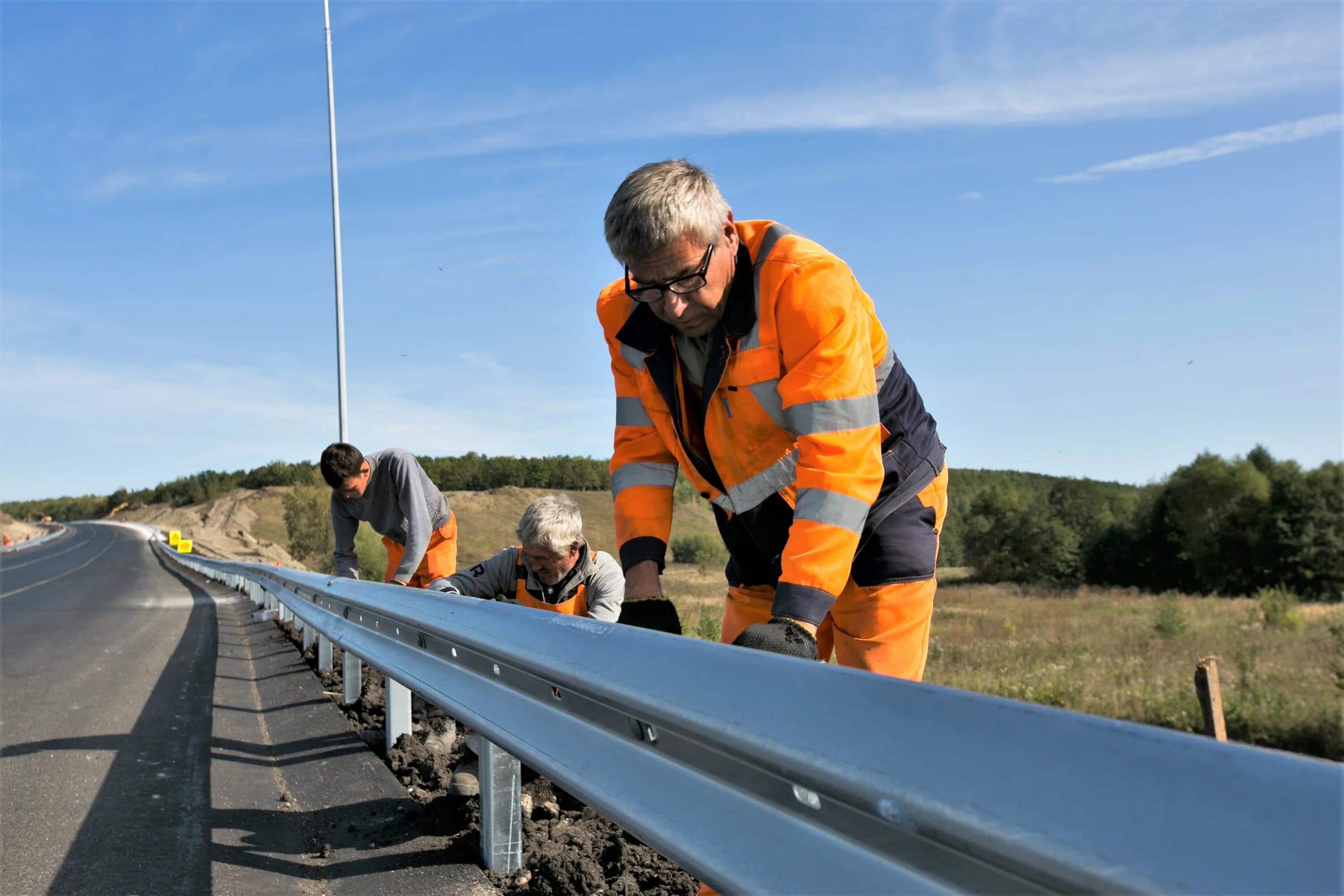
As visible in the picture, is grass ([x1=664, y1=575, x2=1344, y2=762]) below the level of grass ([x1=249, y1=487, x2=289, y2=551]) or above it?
below

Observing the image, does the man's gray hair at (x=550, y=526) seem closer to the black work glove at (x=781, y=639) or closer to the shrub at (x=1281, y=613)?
the black work glove at (x=781, y=639)

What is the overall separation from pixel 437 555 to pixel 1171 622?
136ft

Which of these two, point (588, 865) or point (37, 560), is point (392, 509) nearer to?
point (588, 865)

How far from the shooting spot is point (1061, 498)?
9669 cm

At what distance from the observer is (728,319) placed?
2.63 metres

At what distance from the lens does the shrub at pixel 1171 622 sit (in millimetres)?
41438

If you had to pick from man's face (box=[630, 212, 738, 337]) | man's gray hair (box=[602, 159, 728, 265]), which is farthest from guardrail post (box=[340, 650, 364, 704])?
man's gray hair (box=[602, 159, 728, 265])

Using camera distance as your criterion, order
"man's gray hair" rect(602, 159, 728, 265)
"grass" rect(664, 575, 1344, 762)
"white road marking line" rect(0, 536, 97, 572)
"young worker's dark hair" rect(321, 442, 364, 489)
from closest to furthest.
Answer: "man's gray hair" rect(602, 159, 728, 265) → "young worker's dark hair" rect(321, 442, 364, 489) → "grass" rect(664, 575, 1344, 762) → "white road marking line" rect(0, 536, 97, 572)

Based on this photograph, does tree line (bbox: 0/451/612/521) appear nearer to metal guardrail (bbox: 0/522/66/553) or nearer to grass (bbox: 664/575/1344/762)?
grass (bbox: 664/575/1344/762)

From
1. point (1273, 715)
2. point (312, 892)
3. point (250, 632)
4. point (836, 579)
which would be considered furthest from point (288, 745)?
point (1273, 715)

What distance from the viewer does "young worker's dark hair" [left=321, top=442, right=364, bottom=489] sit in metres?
6.62

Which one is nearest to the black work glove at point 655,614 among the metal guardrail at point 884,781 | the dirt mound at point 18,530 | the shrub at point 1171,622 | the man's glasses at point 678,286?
the metal guardrail at point 884,781

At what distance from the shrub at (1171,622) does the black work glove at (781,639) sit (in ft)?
144

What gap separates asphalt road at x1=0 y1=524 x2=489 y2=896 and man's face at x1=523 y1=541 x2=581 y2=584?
1.25 metres
